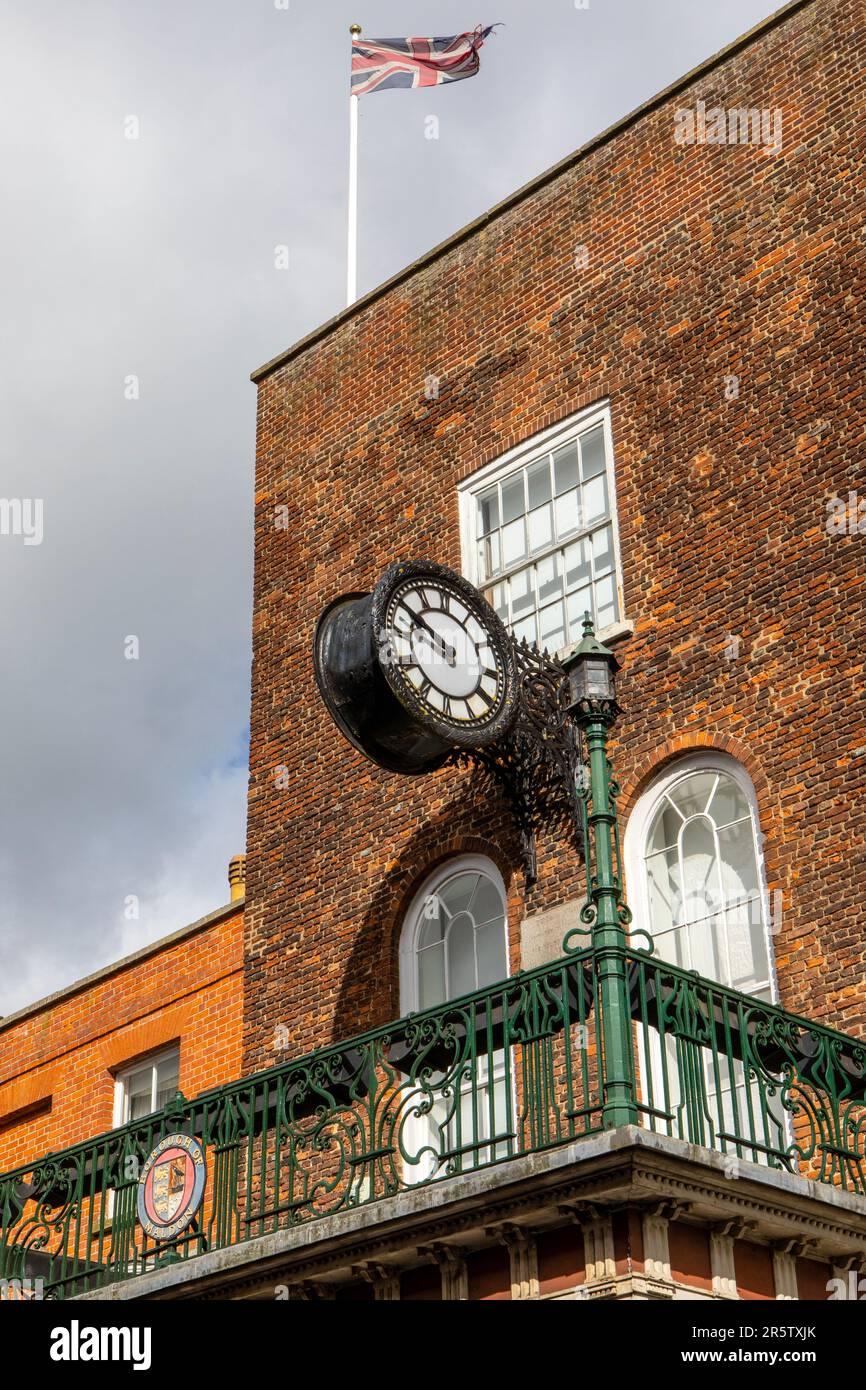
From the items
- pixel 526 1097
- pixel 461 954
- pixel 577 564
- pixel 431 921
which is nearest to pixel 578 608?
pixel 577 564

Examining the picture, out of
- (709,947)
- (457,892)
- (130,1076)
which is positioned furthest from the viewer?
(130,1076)

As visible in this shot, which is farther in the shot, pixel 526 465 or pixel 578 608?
pixel 526 465

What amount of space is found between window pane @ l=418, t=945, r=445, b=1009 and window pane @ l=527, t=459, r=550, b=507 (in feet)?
11.9

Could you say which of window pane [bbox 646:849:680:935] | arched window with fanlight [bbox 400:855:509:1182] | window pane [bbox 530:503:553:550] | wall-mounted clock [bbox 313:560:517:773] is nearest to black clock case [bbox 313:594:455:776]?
wall-mounted clock [bbox 313:560:517:773]

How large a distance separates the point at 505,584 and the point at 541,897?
2796 mm

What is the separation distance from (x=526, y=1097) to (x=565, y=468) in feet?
A: 21.0

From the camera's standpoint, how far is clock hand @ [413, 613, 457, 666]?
40.9ft

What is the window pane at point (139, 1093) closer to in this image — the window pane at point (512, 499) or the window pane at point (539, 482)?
the window pane at point (512, 499)

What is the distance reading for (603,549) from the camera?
14.4 meters

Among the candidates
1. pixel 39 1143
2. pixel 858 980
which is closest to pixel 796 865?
pixel 858 980

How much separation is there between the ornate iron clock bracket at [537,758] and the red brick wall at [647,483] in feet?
0.79

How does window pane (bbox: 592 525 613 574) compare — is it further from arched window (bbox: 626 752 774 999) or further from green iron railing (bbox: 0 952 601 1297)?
green iron railing (bbox: 0 952 601 1297)

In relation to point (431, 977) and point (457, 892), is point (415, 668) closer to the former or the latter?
point (457, 892)

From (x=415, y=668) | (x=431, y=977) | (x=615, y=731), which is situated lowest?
(x=431, y=977)
